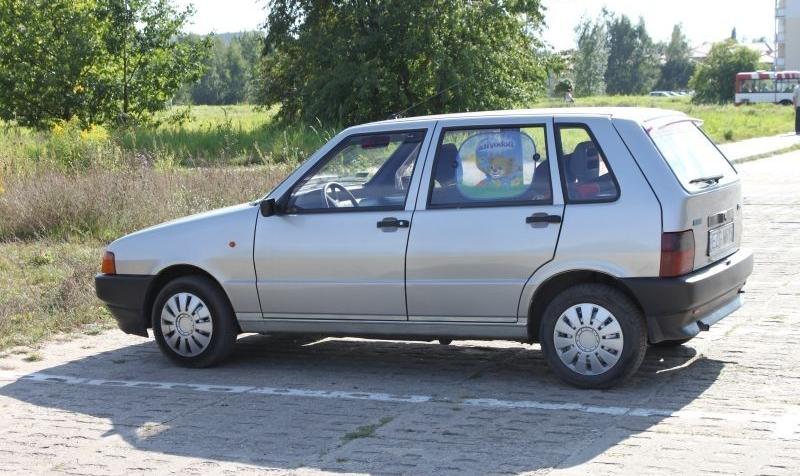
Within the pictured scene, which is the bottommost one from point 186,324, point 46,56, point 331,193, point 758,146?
point 758,146

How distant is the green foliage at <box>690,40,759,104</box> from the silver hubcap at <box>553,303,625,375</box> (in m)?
95.3

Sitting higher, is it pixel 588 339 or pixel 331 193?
pixel 331 193

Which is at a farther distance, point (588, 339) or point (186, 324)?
point (186, 324)

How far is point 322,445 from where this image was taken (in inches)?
241

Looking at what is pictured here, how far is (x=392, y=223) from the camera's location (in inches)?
288

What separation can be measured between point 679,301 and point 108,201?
32.8 feet

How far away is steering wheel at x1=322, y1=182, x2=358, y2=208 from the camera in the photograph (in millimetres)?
7602

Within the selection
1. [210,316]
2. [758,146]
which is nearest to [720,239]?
[210,316]

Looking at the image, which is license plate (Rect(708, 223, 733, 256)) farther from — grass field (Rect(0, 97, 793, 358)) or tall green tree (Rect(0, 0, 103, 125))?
tall green tree (Rect(0, 0, 103, 125))

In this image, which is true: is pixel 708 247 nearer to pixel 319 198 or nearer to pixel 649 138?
pixel 649 138

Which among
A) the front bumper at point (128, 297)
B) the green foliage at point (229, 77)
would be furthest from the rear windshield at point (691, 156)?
the green foliage at point (229, 77)

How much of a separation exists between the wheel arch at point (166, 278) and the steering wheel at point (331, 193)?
3.31 feet

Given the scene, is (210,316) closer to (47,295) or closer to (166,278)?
(166,278)

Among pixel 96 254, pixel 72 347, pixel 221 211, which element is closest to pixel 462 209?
pixel 221 211
